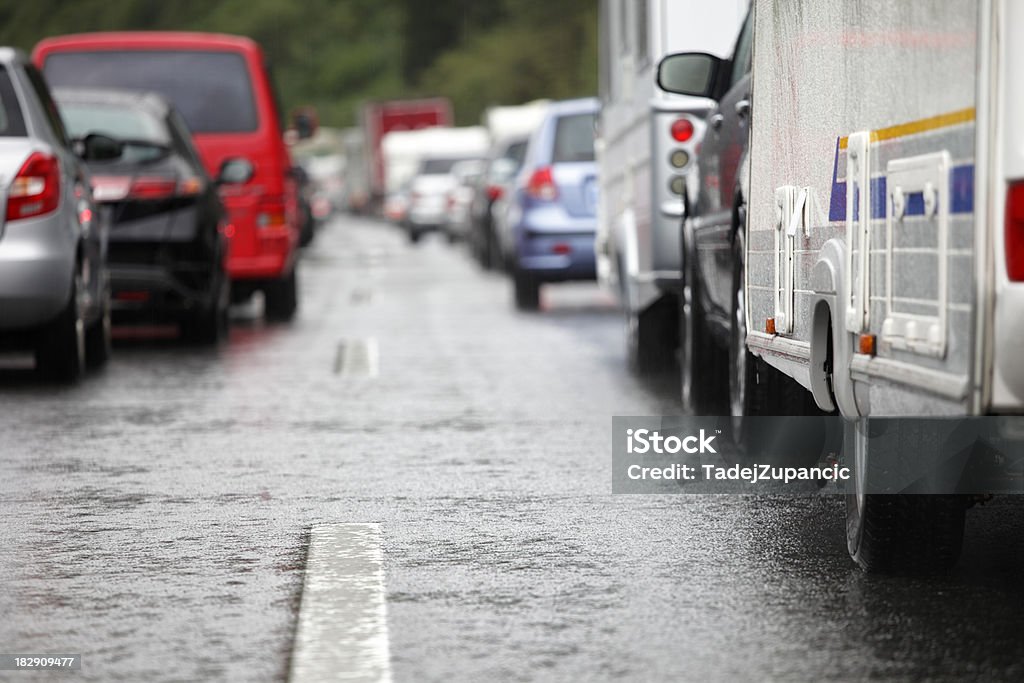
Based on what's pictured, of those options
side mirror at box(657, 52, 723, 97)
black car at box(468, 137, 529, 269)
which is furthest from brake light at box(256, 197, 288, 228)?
black car at box(468, 137, 529, 269)

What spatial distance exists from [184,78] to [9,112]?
20.4ft

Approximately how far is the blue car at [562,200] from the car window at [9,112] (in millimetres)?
8082

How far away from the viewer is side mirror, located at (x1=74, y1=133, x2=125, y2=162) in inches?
493

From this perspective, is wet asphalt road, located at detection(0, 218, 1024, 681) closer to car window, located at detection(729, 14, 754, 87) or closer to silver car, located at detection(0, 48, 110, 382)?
silver car, located at detection(0, 48, 110, 382)

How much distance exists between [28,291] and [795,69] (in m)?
5.34

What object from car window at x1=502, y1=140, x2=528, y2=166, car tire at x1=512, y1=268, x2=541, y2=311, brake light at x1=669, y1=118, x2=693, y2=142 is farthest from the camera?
car window at x1=502, y1=140, x2=528, y2=166

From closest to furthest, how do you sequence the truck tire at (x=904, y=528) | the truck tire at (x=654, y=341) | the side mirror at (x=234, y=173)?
1. the truck tire at (x=904, y=528)
2. the truck tire at (x=654, y=341)
3. the side mirror at (x=234, y=173)

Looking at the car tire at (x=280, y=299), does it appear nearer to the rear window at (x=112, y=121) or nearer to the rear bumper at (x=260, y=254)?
the rear bumper at (x=260, y=254)

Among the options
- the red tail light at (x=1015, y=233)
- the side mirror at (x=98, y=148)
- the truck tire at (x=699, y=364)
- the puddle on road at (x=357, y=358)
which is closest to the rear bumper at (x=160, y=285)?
the puddle on road at (x=357, y=358)

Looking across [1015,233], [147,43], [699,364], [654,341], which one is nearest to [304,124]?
[147,43]

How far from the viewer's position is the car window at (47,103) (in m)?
11.6

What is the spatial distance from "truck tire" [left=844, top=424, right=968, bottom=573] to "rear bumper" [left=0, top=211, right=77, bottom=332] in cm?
617

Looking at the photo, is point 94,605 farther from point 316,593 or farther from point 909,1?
point 909,1

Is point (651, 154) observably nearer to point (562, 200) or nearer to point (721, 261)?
point (721, 261)
